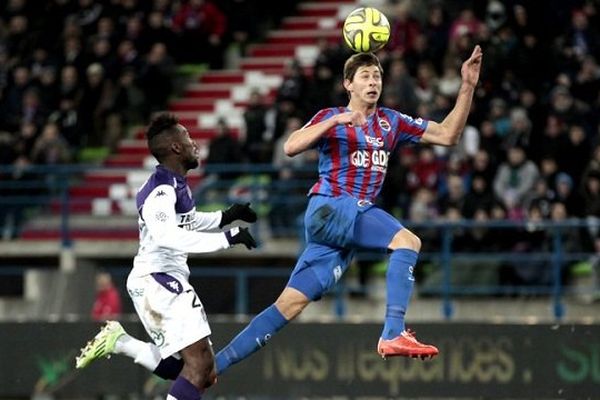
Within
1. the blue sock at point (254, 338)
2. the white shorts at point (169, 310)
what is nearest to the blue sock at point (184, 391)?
the white shorts at point (169, 310)

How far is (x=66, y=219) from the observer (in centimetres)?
2052

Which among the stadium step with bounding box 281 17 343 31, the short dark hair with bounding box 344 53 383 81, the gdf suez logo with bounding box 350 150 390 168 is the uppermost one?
the stadium step with bounding box 281 17 343 31

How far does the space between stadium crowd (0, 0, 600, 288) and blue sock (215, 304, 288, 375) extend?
6.26 metres

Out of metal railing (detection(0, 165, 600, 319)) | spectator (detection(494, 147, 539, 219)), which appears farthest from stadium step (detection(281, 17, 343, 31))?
spectator (detection(494, 147, 539, 219))

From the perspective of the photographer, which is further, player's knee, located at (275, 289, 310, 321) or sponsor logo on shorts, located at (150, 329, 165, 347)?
player's knee, located at (275, 289, 310, 321)

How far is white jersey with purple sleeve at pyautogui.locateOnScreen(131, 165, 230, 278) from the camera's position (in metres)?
11.2

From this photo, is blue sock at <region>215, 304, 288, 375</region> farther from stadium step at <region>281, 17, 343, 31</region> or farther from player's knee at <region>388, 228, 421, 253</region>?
stadium step at <region>281, 17, 343, 31</region>

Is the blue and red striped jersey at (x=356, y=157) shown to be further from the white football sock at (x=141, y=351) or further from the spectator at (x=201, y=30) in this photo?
the spectator at (x=201, y=30)

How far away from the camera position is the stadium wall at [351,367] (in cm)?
1544

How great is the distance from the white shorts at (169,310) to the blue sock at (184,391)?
205 mm

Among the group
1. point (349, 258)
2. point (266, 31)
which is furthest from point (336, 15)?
point (349, 258)

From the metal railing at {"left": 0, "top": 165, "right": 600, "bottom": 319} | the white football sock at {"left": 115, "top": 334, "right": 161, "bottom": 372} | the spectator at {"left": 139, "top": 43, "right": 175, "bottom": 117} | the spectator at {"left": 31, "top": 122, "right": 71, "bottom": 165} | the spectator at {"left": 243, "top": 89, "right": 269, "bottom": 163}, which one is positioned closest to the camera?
the white football sock at {"left": 115, "top": 334, "right": 161, "bottom": 372}

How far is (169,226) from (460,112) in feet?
6.75

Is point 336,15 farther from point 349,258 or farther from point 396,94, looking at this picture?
point 349,258
